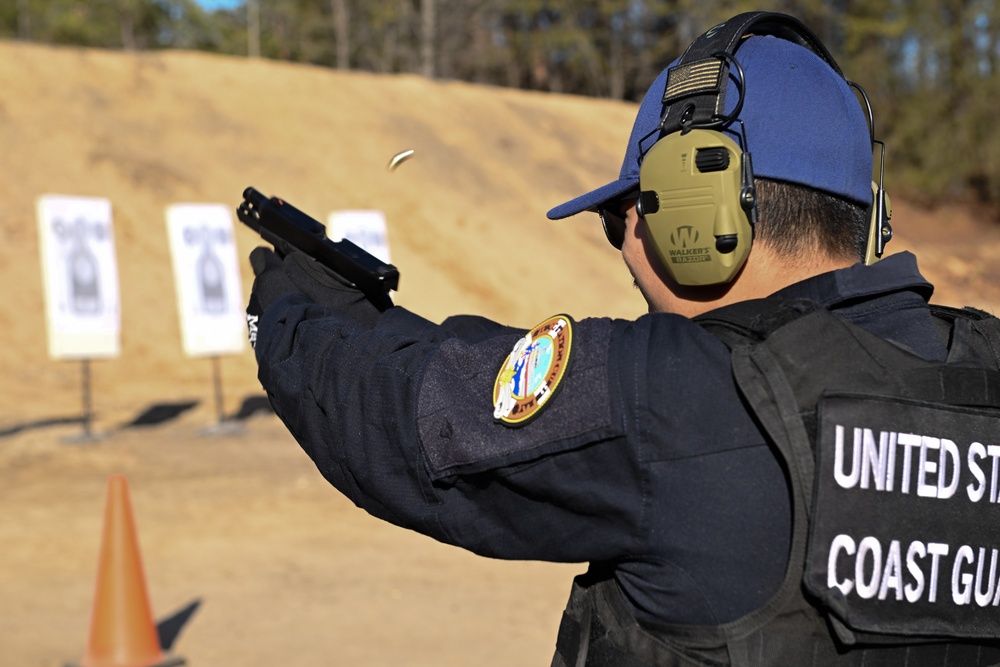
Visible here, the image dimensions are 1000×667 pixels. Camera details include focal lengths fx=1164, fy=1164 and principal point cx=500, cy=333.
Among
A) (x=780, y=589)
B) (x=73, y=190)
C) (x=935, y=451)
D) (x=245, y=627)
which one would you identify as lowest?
(x=245, y=627)

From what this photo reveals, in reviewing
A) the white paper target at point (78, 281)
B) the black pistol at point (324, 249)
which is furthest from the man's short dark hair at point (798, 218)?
the white paper target at point (78, 281)

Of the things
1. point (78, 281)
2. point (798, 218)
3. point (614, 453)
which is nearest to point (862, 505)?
point (614, 453)

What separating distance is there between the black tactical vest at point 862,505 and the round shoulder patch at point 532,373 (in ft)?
0.62

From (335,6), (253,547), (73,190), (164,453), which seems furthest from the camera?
(335,6)

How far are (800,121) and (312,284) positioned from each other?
898mm

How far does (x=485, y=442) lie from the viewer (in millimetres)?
1325

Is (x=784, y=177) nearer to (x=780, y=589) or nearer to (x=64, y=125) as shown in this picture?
(x=780, y=589)

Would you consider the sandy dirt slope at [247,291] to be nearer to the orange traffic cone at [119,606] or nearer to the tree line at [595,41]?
the orange traffic cone at [119,606]

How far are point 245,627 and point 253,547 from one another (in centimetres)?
140

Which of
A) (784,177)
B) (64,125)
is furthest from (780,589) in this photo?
(64,125)

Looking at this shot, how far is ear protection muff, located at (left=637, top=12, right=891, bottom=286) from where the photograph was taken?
1.45m

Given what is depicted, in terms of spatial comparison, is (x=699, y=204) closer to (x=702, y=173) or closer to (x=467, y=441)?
(x=702, y=173)

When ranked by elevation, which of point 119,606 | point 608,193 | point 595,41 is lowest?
point 119,606

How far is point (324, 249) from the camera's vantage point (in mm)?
2037
